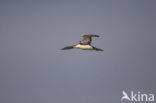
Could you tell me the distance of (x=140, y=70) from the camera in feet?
Answer: 10.7

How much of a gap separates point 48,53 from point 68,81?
412mm

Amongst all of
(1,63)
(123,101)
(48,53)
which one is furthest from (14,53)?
(123,101)

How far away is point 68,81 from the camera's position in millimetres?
3312

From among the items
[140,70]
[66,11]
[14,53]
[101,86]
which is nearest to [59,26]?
[66,11]

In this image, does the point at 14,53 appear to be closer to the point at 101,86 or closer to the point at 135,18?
the point at 101,86

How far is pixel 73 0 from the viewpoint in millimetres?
3414

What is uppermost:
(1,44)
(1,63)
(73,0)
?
(73,0)

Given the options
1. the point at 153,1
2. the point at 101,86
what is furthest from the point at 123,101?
the point at 153,1

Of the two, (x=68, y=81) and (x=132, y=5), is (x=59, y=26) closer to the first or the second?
(x=68, y=81)

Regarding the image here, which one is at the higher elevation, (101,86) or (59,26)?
(59,26)

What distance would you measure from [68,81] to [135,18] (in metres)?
1.09

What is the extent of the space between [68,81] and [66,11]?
2.76 feet

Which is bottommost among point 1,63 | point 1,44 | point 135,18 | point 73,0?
point 1,63

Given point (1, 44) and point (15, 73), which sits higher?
point (1, 44)
